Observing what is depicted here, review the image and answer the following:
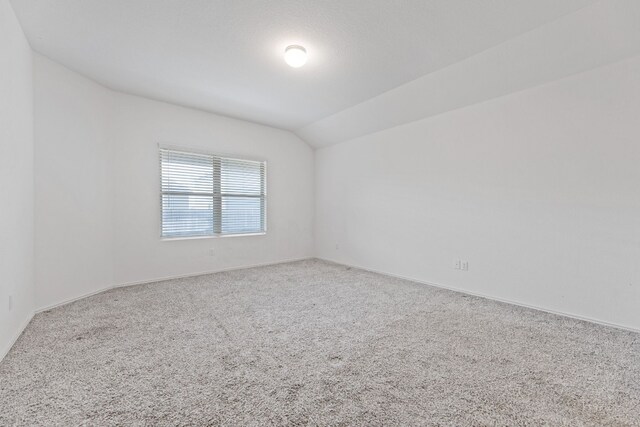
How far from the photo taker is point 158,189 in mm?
4016

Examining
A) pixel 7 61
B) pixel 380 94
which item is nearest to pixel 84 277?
pixel 7 61

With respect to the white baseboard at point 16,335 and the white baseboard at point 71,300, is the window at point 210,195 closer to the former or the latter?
the white baseboard at point 71,300

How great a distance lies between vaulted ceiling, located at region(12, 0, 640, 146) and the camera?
2125 millimetres

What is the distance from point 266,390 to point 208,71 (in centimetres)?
312

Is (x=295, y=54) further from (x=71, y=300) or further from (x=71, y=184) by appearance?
(x=71, y=300)

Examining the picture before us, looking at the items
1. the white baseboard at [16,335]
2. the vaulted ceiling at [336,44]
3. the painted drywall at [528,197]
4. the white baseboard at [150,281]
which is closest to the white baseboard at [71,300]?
the white baseboard at [150,281]

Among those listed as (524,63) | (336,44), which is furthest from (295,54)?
(524,63)

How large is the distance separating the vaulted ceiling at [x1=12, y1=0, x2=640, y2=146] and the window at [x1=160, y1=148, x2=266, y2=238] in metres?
1.00

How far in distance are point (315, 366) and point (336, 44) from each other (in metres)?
2.67

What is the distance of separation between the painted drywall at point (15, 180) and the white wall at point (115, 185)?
21 centimetres

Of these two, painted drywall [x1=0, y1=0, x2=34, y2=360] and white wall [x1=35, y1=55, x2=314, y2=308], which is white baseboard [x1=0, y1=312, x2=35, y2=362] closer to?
painted drywall [x1=0, y1=0, x2=34, y2=360]

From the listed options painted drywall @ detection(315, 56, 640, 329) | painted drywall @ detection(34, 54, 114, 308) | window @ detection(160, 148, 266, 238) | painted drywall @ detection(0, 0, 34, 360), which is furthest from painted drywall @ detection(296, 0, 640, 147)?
painted drywall @ detection(0, 0, 34, 360)

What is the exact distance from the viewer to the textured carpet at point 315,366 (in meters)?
1.45

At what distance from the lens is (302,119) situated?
4789mm
